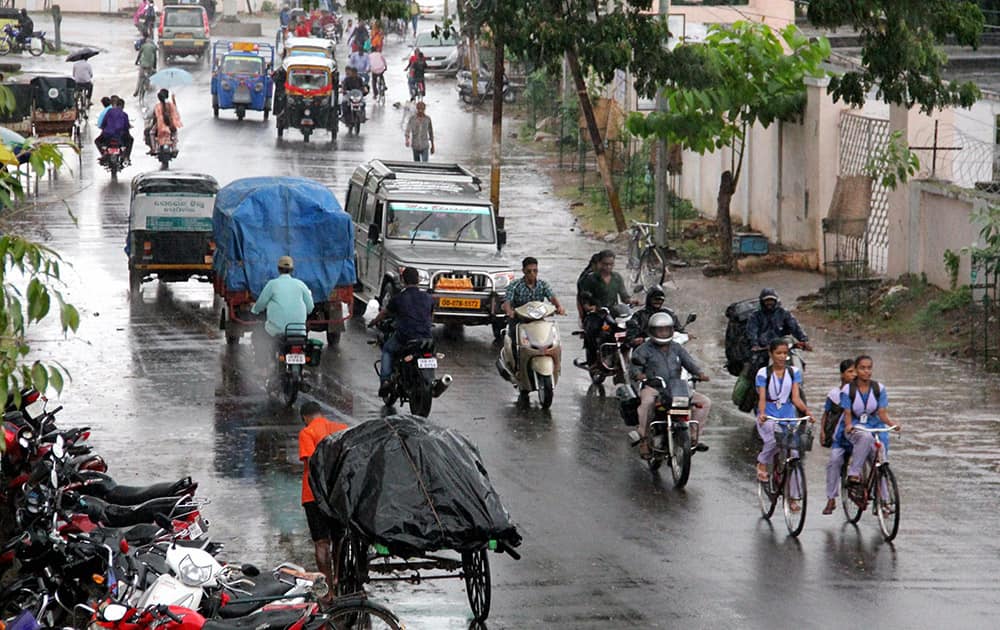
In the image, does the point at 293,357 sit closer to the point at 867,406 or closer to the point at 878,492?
the point at 867,406

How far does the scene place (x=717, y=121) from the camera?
27250 millimetres

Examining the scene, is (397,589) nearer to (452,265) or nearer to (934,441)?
(934,441)

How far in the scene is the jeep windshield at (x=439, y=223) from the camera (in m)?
23.2

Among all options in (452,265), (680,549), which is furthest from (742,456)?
(452,265)

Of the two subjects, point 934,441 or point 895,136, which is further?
point 895,136

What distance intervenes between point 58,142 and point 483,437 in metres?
10.1

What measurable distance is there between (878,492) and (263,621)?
19.8 feet

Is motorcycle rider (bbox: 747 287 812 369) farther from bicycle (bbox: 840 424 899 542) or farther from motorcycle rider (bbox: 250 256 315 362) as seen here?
motorcycle rider (bbox: 250 256 315 362)

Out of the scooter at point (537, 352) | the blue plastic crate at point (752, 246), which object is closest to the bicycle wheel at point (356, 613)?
the scooter at point (537, 352)

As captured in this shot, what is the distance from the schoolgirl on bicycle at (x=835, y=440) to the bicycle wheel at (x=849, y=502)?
0.05m

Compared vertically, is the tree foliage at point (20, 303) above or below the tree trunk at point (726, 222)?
above

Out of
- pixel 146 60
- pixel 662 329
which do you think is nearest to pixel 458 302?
pixel 662 329

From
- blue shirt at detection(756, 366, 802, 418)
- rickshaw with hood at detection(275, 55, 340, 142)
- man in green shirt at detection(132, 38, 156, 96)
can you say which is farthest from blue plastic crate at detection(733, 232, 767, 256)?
man in green shirt at detection(132, 38, 156, 96)

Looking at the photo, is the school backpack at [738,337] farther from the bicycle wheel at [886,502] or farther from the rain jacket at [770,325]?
the bicycle wheel at [886,502]
